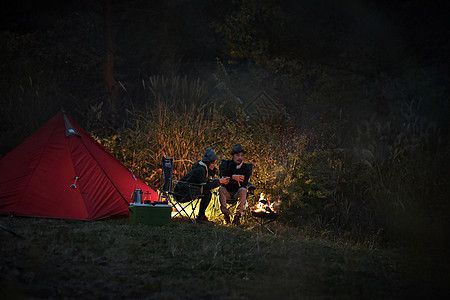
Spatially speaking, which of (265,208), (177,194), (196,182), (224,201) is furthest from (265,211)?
(177,194)

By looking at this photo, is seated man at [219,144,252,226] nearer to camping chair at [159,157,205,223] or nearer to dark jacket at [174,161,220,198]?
dark jacket at [174,161,220,198]

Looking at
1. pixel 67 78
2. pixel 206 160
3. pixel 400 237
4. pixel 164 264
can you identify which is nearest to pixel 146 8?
pixel 67 78

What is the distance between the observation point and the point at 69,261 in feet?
11.9

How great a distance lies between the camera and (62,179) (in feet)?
18.9

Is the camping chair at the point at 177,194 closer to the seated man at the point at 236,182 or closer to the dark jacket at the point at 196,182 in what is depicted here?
the dark jacket at the point at 196,182

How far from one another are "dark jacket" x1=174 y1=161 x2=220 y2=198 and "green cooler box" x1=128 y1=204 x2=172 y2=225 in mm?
385

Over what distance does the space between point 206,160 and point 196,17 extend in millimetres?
10052

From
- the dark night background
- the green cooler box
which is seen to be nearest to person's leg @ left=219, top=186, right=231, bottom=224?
the green cooler box

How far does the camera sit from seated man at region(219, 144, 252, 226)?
5949 mm

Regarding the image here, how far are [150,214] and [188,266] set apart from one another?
1.77 meters

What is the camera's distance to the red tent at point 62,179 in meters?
5.55

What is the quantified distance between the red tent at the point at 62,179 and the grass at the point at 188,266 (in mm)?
394

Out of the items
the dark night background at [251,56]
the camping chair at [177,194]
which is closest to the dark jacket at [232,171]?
the camping chair at [177,194]

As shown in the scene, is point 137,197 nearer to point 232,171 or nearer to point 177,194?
point 177,194
